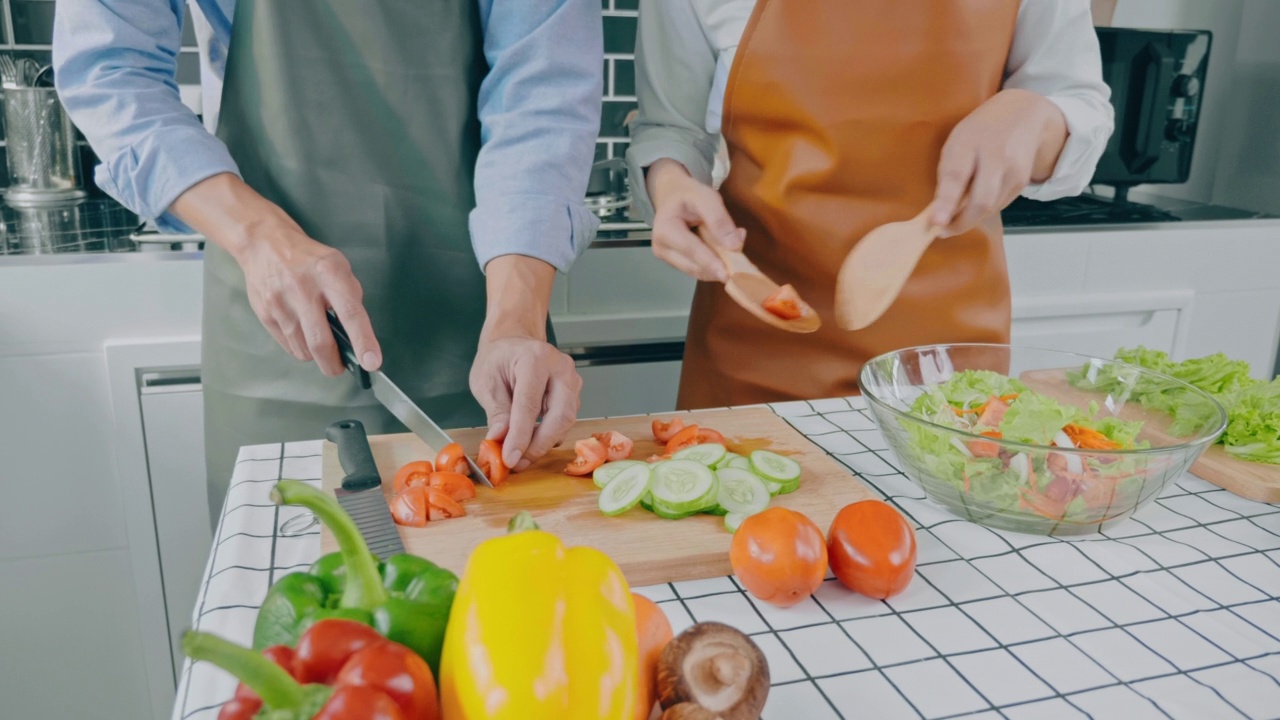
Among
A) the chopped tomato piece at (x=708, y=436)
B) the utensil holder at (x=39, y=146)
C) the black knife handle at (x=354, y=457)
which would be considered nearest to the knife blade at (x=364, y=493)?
the black knife handle at (x=354, y=457)

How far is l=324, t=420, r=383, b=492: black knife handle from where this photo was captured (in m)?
0.90

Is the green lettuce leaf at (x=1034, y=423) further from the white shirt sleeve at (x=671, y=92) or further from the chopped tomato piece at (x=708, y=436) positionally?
the white shirt sleeve at (x=671, y=92)

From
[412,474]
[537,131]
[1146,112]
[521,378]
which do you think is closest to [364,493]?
[412,474]

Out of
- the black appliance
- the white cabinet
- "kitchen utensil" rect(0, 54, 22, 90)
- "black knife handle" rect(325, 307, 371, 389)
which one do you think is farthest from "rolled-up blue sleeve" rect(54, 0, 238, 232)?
the black appliance

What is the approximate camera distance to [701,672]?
545mm

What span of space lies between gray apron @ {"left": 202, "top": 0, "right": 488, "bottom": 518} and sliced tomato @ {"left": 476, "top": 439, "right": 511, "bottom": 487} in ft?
1.07

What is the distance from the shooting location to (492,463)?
3.10 feet

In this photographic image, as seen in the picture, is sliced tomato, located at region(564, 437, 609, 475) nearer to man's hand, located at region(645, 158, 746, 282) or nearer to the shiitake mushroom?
man's hand, located at region(645, 158, 746, 282)

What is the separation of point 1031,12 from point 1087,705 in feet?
3.20

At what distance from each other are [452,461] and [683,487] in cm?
23

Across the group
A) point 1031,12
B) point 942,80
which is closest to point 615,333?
point 942,80

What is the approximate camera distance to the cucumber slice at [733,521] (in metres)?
0.85

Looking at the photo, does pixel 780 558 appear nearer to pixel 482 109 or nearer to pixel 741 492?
pixel 741 492

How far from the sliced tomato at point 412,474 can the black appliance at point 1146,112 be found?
1.43m
